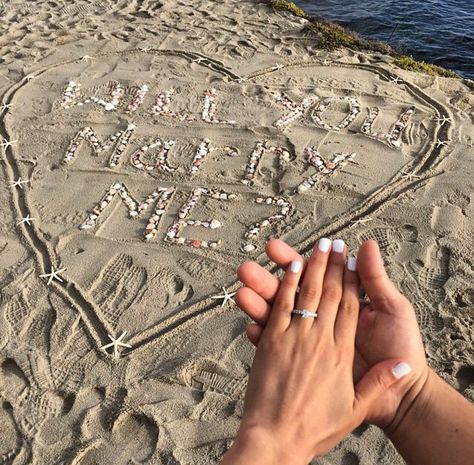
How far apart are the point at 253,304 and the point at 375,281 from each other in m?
0.78

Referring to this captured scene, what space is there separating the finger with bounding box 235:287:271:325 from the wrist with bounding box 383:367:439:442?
0.95m

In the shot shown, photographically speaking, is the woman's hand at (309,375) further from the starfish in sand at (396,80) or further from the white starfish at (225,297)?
A: the starfish in sand at (396,80)

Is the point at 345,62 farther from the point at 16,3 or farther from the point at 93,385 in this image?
the point at 16,3

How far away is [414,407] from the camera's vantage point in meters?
2.90

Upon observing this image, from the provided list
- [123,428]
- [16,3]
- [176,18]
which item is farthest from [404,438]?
[16,3]

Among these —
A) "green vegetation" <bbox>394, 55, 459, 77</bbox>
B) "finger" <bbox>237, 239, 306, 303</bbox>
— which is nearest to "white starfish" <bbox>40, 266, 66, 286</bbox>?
"finger" <bbox>237, 239, 306, 303</bbox>

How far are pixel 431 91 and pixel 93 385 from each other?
6.32 m

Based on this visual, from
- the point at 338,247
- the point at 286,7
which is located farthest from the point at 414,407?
the point at 286,7

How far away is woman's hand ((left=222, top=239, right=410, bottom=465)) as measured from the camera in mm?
2658

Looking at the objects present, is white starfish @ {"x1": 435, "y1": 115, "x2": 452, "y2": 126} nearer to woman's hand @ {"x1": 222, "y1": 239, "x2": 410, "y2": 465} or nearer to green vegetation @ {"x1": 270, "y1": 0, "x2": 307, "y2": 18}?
woman's hand @ {"x1": 222, "y1": 239, "x2": 410, "y2": 465}

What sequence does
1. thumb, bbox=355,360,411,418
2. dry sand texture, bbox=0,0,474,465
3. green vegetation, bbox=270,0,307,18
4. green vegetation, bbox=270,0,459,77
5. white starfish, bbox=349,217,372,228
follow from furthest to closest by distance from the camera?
green vegetation, bbox=270,0,307,18 → green vegetation, bbox=270,0,459,77 → white starfish, bbox=349,217,372,228 → dry sand texture, bbox=0,0,474,465 → thumb, bbox=355,360,411,418

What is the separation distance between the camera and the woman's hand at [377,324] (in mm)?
2912

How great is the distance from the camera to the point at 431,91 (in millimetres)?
7469

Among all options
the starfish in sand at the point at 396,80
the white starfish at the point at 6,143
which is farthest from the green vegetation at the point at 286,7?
the white starfish at the point at 6,143
